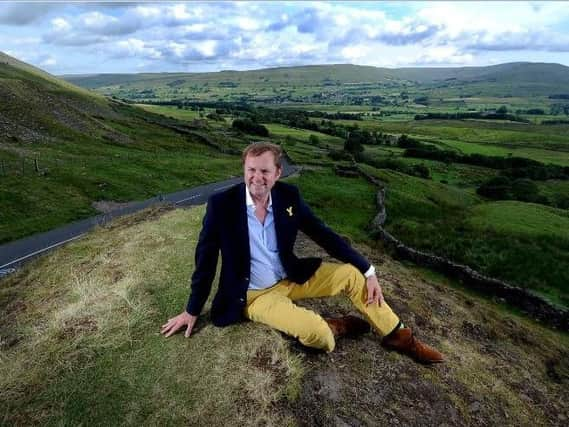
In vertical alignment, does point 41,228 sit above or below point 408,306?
below

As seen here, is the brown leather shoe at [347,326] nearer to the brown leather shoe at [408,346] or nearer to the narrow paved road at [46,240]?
the brown leather shoe at [408,346]

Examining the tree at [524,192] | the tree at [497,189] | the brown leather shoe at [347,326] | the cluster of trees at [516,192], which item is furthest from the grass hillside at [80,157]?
the tree at [524,192]

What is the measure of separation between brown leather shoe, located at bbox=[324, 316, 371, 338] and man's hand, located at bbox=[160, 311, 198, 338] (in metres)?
2.71

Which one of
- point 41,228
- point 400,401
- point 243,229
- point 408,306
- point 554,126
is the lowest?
point 554,126

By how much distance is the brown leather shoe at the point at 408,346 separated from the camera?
8727 millimetres

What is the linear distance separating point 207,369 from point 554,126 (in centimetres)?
20494

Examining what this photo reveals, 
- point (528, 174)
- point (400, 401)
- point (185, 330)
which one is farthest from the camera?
point (528, 174)

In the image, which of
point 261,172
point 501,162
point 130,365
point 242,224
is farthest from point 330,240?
point 501,162

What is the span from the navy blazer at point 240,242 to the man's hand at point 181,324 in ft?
0.93

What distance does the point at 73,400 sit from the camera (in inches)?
310

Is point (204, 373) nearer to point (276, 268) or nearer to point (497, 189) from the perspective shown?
point (276, 268)

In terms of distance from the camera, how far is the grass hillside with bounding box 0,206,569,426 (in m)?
7.79

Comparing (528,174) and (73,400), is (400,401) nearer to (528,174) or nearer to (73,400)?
(73,400)

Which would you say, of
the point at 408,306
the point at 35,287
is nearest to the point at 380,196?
the point at 408,306
